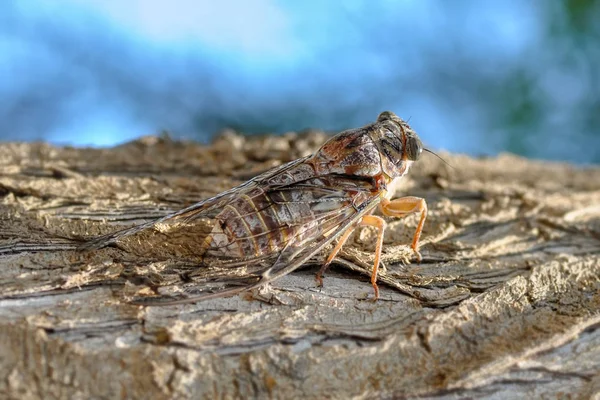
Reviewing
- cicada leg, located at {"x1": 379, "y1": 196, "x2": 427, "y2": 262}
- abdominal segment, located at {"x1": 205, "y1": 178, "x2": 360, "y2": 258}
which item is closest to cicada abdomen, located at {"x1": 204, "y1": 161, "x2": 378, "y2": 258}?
abdominal segment, located at {"x1": 205, "y1": 178, "x2": 360, "y2": 258}

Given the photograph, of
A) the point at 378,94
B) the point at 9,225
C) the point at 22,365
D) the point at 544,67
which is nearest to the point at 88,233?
the point at 9,225

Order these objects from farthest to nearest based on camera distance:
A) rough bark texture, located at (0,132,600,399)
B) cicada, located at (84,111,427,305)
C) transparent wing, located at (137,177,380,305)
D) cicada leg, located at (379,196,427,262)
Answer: cicada leg, located at (379,196,427,262)
cicada, located at (84,111,427,305)
transparent wing, located at (137,177,380,305)
rough bark texture, located at (0,132,600,399)

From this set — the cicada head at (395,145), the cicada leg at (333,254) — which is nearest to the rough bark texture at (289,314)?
the cicada leg at (333,254)

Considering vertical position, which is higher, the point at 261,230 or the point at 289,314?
the point at 261,230

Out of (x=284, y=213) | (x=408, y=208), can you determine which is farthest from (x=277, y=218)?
(x=408, y=208)

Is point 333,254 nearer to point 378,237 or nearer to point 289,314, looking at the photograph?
point 378,237

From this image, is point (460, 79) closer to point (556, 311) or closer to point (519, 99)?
point (519, 99)

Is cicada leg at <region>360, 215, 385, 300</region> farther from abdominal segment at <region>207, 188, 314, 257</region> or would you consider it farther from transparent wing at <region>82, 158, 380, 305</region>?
abdominal segment at <region>207, 188, 314, 257</region>

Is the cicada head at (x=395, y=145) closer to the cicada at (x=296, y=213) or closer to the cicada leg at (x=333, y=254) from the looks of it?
the cicada at (x=296, y=213)
